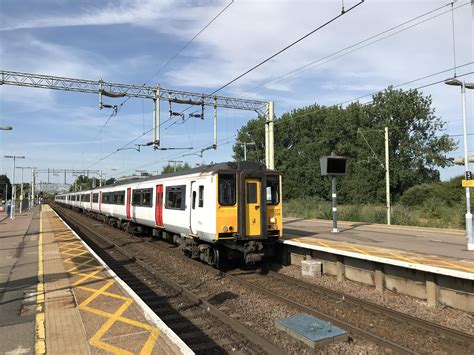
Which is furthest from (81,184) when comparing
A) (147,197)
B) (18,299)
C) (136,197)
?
(18,299)

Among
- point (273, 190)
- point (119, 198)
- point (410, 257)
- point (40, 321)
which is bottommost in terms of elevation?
point (40, 321)

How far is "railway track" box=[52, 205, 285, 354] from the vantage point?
21.3 ft

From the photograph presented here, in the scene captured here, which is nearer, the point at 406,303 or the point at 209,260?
the point at 406,303

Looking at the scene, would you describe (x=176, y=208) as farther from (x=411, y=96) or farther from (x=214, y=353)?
(x=411, y=96)

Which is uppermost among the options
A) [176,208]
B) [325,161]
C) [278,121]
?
[278,121]

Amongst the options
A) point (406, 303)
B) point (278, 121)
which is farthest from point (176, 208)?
point (278, 121)

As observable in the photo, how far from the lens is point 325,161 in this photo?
656 inches

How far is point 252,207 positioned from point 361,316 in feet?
15.8

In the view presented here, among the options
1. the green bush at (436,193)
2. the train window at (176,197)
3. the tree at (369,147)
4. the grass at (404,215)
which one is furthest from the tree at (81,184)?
the train window at (176,197)

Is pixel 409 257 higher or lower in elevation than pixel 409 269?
higher

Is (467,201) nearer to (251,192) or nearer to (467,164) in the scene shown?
(467,164)

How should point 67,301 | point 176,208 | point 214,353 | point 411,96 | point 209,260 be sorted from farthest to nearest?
point 411,96 → point 176,208 → point 209,260 → point 67,301 → point 214,353

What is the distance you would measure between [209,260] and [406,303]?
5.69 metres

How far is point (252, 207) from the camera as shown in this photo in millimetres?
12023
